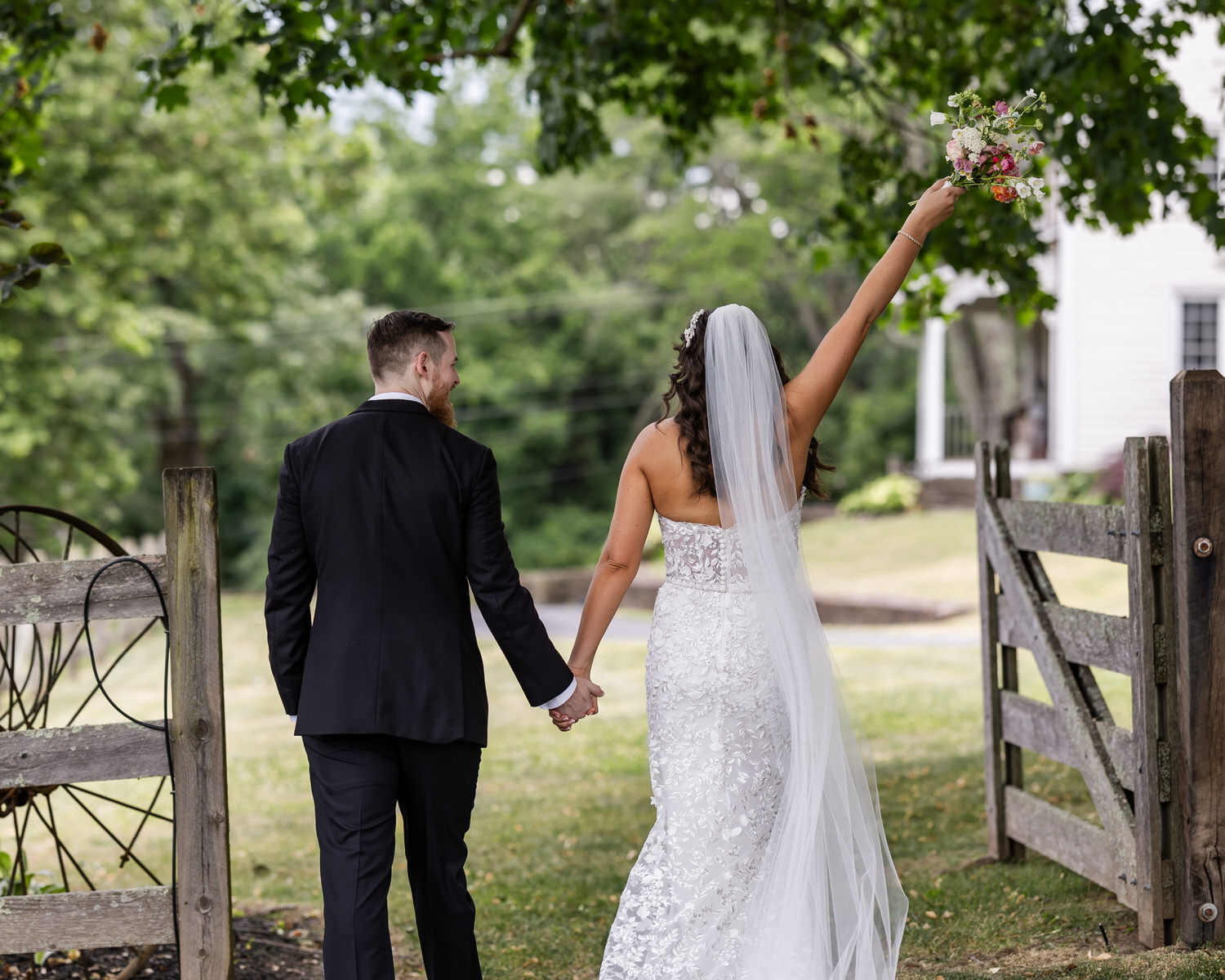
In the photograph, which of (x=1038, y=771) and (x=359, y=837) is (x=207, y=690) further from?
(x=1038, y=771)

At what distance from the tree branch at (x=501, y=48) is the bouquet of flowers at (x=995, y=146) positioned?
3819mm

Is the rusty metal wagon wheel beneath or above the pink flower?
beneath

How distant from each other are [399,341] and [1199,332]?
21618 millimetres

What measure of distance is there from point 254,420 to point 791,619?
3116 centimetres

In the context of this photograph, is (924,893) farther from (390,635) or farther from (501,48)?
(501,48)

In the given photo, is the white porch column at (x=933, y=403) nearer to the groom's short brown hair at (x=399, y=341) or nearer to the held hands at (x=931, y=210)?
the held hands at (x=931, y=210)

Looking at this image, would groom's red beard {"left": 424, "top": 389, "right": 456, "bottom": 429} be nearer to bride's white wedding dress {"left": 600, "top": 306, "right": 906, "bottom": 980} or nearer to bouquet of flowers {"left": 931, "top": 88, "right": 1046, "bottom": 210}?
bride's white wedding dress {"left": 600, "top": 306, "right": 906, "bottom": 980}

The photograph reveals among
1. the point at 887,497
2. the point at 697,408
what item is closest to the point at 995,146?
the point at 697,408

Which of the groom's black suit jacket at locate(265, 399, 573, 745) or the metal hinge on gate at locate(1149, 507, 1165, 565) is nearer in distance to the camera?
the groom's black suit jacket at locate(265, 399, 573, 745)

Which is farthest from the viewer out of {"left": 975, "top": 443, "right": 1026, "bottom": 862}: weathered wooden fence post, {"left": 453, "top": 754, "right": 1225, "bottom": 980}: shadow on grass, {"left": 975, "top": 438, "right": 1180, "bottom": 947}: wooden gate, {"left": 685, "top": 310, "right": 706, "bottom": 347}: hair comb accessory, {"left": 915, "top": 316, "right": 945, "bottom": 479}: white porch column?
{"left": 915, "top": 316, "right": 945, "bottom": 479}: white porch column

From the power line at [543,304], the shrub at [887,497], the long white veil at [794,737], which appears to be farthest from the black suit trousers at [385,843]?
the power line at [543,304]

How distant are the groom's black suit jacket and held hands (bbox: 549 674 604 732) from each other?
370 millimetres

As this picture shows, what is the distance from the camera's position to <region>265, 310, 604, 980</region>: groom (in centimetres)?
363

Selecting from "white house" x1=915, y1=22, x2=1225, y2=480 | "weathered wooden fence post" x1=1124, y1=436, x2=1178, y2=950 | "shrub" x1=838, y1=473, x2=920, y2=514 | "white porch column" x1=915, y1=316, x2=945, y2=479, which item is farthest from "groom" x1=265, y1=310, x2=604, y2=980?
"white porch column" x1=915, y1=316, x2=945, y2=479
